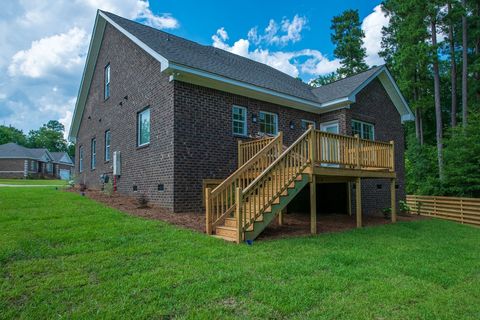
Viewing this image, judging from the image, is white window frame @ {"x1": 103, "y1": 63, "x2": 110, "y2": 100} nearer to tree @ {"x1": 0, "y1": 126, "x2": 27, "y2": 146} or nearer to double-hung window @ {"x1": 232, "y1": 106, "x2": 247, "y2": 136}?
double-hung window @ {"x1": 232, "y1": 106, "x2": 247, "y2": 136}

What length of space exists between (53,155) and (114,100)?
41.7 m

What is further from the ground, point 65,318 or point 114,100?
point 114,100

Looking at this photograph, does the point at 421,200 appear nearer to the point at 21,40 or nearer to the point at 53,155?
the point at 21,40

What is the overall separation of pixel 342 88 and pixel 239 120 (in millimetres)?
5446

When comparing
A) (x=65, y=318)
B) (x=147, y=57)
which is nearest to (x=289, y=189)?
(x=65, y=318)

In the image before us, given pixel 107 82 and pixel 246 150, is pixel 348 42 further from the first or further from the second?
pixel 246 150

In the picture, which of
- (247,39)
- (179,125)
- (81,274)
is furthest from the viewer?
(247,39)

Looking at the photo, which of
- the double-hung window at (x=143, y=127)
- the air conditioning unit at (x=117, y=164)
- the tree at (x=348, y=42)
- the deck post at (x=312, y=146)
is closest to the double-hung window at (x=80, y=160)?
the air conditioning unit at (x=117, y=164)

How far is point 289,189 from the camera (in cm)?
731

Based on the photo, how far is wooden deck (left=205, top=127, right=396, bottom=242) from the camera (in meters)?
6.56

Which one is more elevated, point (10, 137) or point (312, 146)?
point (10, 137)

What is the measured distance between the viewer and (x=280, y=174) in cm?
714

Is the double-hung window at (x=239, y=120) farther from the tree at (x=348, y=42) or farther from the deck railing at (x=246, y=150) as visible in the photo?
the tree at (x=348, y=42)

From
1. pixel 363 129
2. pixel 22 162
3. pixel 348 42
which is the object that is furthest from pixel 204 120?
pixel 22 162
